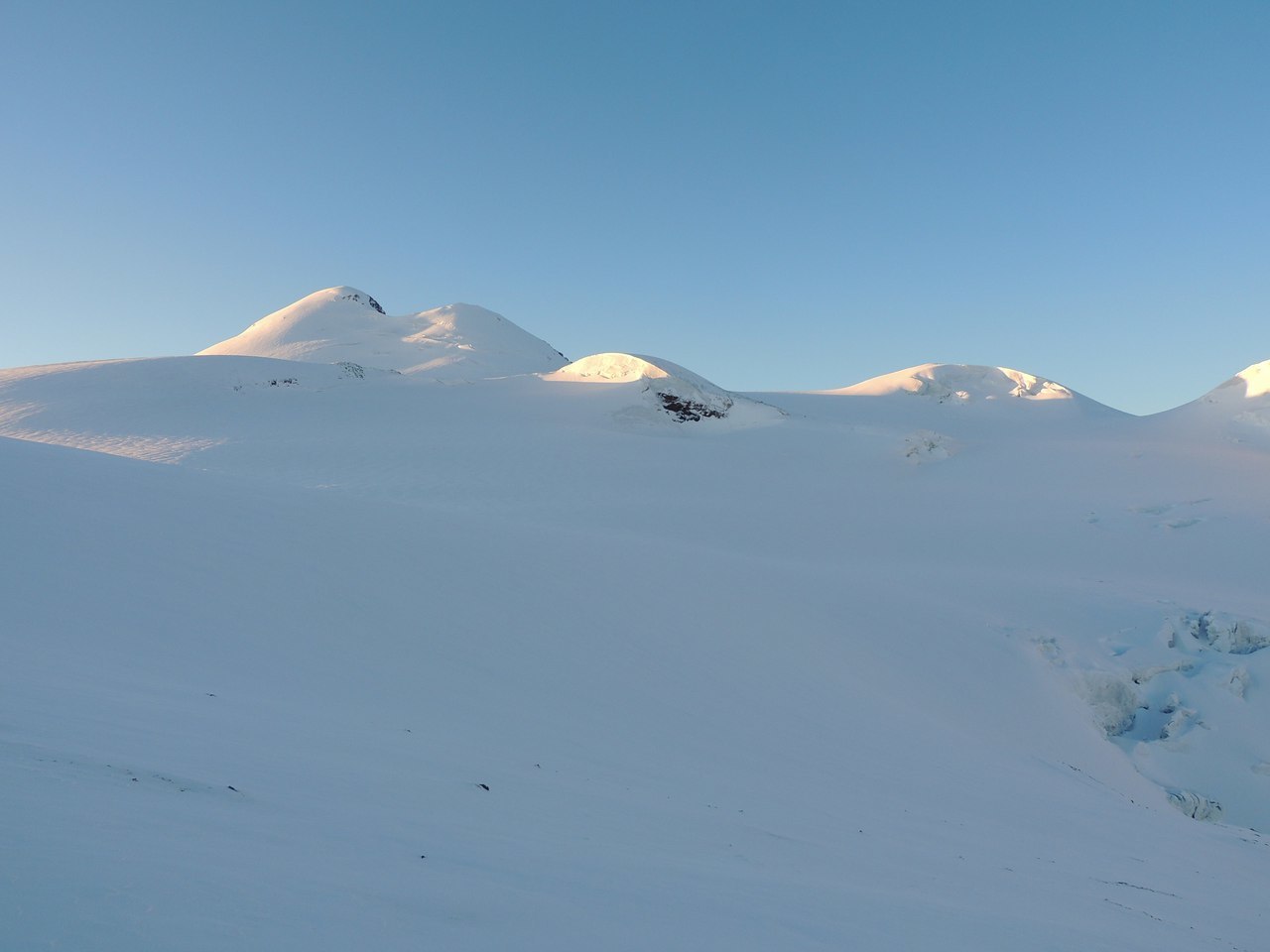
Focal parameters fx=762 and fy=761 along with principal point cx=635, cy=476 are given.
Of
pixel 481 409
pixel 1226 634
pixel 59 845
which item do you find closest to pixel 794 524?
pixel 1226 634

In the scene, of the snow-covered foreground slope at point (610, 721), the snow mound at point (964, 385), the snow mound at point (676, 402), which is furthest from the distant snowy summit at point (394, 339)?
the snow-covered foreground slope at point (610, 721)

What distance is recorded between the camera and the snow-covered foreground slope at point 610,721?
2.48 m

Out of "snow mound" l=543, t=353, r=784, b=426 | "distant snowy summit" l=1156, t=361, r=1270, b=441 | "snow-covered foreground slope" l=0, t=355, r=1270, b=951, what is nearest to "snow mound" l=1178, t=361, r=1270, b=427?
"distant snowy summit" l=1156, t=361, r=1270, b=441

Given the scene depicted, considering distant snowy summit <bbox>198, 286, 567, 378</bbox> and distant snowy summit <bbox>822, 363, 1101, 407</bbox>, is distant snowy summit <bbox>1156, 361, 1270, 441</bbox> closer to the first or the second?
distant snowy summit <bbox>822, 363, 1101, 407</bbox>

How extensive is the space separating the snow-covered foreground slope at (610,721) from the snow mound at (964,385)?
13244 mm

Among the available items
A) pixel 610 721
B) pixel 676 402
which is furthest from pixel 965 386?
pixel 610 721

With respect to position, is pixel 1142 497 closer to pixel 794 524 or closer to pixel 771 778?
pixel 794 524

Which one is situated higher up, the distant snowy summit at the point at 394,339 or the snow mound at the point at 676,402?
the distant snowy summit at the point at 394,339

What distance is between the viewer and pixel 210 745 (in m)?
3.52

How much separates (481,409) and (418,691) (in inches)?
771

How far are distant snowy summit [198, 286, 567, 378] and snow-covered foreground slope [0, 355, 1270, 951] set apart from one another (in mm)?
25859

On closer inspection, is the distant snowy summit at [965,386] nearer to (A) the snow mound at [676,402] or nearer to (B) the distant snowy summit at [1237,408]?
(B) the distant snowy summit at [1237,408]

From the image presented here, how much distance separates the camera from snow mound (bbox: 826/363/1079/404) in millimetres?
30250

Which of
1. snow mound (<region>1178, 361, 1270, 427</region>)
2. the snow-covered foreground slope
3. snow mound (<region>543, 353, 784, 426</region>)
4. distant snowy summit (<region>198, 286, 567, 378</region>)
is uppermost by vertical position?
distant snowy summit (<region>198, 286, 567, 378</region>)
